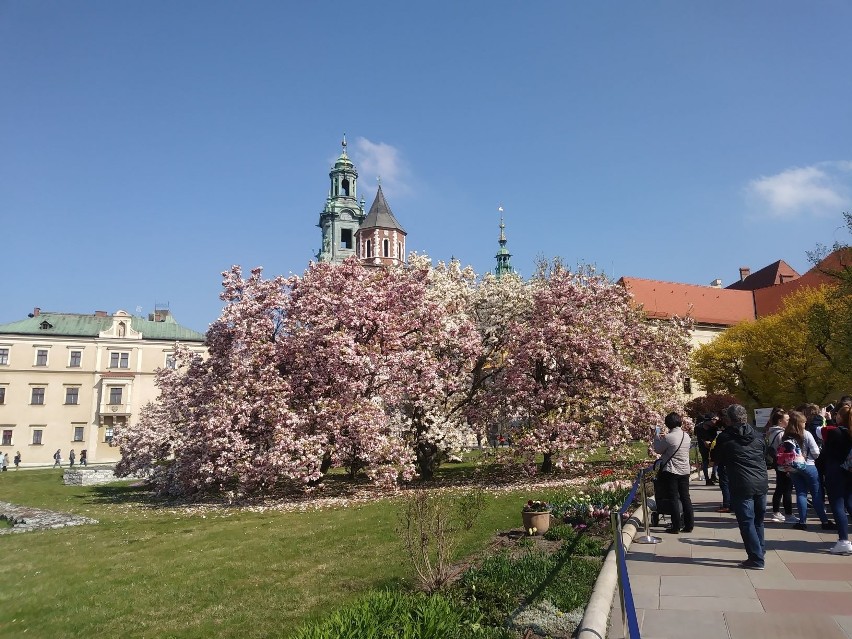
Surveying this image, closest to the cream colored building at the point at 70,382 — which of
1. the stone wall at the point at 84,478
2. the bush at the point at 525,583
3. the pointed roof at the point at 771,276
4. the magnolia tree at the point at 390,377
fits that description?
the stone wall at the point at 84,478

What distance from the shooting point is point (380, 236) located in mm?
79438

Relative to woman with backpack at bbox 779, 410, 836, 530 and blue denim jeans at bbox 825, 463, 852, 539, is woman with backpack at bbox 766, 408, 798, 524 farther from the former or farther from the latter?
blue denim jeans at bbox 825, 463, 852, 539

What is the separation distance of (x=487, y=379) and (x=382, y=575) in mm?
17401

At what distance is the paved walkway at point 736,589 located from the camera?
5.60m

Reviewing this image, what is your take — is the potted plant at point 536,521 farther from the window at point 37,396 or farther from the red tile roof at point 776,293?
the red tile roof at point 776,293

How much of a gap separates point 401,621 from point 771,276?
86370 millimetres

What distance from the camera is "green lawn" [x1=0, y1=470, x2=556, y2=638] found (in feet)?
23.8

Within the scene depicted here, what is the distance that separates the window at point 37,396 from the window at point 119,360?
6423mm

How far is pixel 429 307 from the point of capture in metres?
22.3

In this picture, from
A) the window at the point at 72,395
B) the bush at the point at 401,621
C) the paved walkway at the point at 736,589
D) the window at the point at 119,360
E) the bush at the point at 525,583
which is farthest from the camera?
the window at the point at 119,360

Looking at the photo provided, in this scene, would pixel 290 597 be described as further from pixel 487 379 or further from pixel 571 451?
pixel 487 379

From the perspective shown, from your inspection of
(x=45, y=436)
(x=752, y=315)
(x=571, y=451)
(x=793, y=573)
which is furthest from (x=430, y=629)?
(x=752, y=315)

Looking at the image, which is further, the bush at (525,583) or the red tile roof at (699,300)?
the red tile roof at (699,300)

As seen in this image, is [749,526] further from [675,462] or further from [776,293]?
[776,293]
